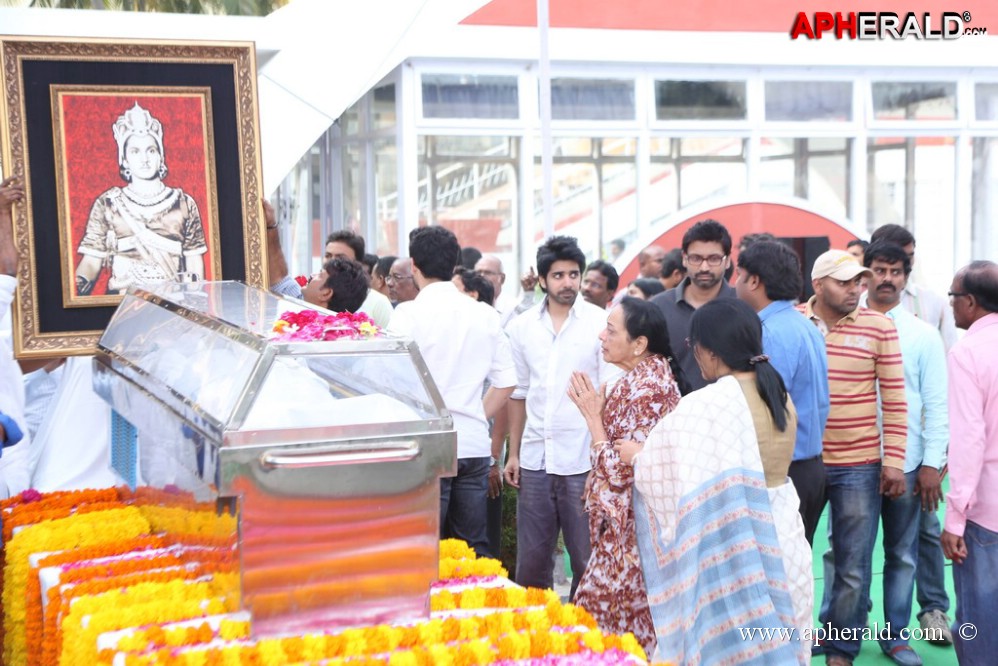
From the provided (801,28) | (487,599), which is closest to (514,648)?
(487,599)

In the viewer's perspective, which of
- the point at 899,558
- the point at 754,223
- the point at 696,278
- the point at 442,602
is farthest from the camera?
the point at 754,223

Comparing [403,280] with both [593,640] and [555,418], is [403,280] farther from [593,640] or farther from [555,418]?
[593,640]

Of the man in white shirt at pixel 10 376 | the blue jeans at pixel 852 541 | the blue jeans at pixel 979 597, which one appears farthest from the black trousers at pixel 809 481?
the man in white shirt at pixel 10 376

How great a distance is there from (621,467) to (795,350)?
943 mm

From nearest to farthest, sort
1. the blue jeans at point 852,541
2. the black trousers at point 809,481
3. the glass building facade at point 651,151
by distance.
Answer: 1. the black trousers at point 809,481
2. the blue jeans at point 852,541
3. the glass building facade at point 651,151

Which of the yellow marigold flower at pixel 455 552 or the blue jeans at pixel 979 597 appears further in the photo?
the blue jeans at pixel 979 597

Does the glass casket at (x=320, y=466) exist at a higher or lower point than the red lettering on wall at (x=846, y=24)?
lower

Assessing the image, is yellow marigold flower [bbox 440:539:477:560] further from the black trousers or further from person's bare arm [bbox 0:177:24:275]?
person's bare arm [bbox 0:177:24:275]

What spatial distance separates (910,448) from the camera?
16.2ft

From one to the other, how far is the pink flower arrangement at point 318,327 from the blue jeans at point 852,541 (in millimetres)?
2478

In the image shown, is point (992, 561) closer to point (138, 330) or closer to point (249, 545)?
point (249, 545)

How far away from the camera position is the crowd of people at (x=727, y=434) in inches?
139

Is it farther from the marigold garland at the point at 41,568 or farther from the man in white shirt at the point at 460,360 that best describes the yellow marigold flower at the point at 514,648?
the man in white shirt at the point at 460,360

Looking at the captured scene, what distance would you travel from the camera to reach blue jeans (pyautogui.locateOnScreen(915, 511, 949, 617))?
534 cm
